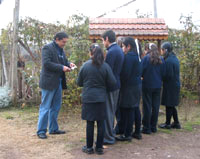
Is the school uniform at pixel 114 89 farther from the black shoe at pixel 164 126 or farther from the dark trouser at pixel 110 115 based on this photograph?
the black shoe at pixel 164 126

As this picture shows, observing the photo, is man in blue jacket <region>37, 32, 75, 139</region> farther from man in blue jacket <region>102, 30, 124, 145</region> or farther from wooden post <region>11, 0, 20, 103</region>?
wooden post <region>11, 0, 20, 103</region>

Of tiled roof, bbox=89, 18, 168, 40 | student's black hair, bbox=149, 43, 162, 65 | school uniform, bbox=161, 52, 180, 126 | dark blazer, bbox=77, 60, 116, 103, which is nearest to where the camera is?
dark blazer, bbox=77, 60, 116, 103

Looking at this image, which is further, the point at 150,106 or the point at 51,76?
the point at 150,106

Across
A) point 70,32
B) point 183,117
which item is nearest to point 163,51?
point 183,117

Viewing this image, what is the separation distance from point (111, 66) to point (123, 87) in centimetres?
55

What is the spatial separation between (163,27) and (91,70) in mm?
3736

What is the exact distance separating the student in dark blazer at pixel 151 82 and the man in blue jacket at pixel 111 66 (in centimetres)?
83

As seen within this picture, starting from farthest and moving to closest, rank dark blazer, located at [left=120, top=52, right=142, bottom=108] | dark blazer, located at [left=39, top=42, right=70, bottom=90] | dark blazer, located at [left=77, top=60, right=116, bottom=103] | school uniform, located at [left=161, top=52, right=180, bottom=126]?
school uniform, located at [left=161, top=52, right=180, bottom=126]
dark blazer, located at [left=39, top=42, right=70, bottom=90]
dark blazer, located at [left=120, top=52, right=142, bottom=108]
dark blazer, located at [left=77, top=60, right=116, bottom=103]

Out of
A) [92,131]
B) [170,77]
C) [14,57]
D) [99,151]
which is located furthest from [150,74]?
[14,57]

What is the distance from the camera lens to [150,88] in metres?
5.44

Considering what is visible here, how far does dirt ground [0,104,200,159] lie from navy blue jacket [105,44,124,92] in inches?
44.3

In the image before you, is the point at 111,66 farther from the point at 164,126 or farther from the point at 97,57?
the point at 164,126

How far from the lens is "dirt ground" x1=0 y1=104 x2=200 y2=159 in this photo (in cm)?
443

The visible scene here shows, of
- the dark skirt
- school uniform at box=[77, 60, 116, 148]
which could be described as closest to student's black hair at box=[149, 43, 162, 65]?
school uniform at box=[77, 60, 116, 148]
